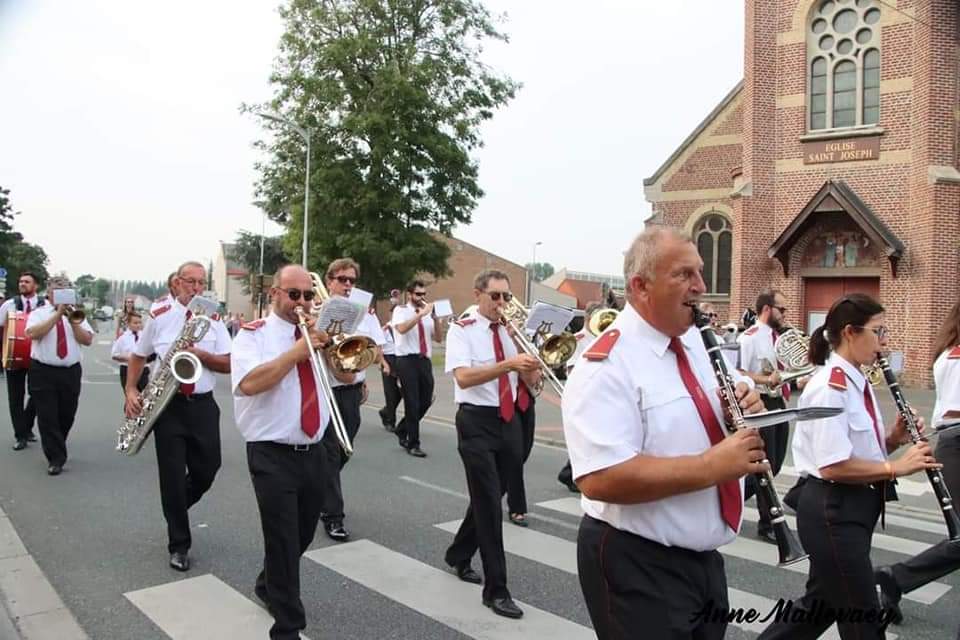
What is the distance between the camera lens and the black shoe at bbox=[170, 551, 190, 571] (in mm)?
5270

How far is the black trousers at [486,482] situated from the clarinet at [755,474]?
7.44 ft

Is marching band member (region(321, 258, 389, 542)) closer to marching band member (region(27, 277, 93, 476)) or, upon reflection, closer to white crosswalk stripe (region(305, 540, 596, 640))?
white crosswalk stripe (region(305, 540, 596, 640))

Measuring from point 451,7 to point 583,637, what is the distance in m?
27.7

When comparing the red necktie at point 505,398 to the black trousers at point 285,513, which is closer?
the black trousers at point 285,513

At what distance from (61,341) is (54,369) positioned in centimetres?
32

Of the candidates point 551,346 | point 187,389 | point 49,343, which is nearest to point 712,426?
point 551,346

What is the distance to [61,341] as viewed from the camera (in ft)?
27.6

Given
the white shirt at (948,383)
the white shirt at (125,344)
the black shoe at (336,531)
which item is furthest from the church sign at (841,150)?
the black shoe at (336,531)

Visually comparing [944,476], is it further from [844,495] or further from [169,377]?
[169,377]

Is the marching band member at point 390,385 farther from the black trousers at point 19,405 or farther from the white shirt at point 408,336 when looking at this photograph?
the black trousers at point 19,405

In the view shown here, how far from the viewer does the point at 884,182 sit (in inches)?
755

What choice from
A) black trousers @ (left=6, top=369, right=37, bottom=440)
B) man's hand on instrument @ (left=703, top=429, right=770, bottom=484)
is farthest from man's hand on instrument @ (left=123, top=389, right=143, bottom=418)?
man's hand on instrument @ (left=703, top=429, right=770, bottom=484)

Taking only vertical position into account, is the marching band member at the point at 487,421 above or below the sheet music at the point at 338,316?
below

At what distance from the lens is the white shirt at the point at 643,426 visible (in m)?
2.28
